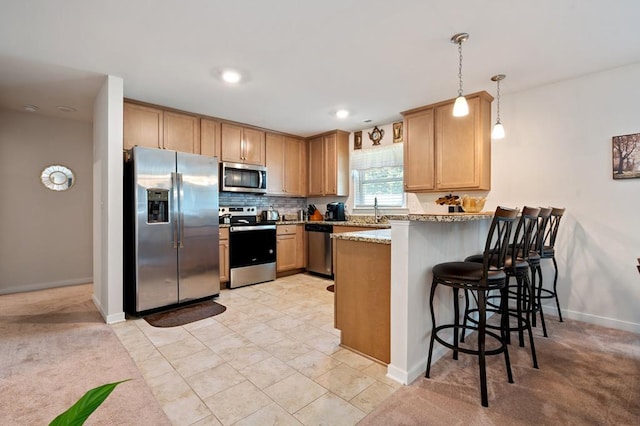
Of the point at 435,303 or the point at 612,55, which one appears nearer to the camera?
the point at 435,303

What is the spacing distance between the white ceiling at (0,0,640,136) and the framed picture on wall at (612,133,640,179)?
2.30 feet

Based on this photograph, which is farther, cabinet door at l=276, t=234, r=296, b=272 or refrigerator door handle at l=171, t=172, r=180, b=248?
cabinet door at l=276, t=234, r=296, b=272

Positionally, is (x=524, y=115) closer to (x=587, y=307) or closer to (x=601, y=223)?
(x=601, y=223)

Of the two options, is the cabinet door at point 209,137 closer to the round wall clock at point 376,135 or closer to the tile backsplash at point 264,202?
the tile backsplash at point 264,202

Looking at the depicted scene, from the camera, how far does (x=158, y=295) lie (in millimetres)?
3330

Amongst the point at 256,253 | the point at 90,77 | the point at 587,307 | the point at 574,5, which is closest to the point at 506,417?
the point at 587,307

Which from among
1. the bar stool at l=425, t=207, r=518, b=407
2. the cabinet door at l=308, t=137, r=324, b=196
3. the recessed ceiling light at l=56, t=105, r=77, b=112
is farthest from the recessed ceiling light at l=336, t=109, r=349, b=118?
the recessed ceiling light at l=56, t=105, r=77, b=112

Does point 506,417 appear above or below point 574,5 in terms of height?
below

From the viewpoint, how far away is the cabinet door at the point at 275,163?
514cm

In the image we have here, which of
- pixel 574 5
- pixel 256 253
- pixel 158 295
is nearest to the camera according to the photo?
pixel 574 5

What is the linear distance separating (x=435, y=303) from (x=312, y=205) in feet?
12.2

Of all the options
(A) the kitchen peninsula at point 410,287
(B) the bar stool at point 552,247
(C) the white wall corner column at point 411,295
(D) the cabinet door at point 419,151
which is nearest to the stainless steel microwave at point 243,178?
(D) the cabinet door at point 419,151

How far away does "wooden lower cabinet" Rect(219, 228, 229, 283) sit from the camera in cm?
417

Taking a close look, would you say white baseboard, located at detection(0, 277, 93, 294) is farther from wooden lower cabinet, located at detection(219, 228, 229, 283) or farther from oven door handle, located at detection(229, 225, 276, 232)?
oven door handle, located at detection(229, 225, 276, 232)
